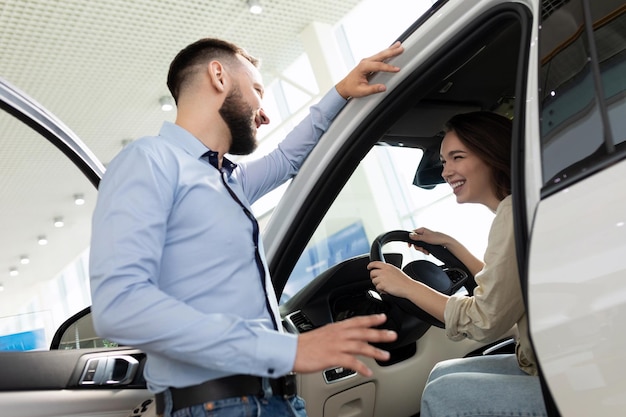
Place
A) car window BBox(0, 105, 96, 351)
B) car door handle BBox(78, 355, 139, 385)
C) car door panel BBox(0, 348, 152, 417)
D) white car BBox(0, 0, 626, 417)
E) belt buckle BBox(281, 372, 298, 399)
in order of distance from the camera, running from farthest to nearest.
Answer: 1. car window BBox(0, 105, 96, 351)
2. car door handle BBox(78, 355, 139, 385)
3. car door panel BBox(0, 348, 152, 417)
4. belt buckle BBox(281, 372, 298, 399)
5. white car BBox(0, 0, 626, 417)

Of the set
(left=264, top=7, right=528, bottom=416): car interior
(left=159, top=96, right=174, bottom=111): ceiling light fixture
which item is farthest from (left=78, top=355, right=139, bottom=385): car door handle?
(left=159, top=96, right=174, bottom=111): ceiling light fixture

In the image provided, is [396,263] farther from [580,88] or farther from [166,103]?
[166,103]

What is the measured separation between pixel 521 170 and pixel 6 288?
1873mm

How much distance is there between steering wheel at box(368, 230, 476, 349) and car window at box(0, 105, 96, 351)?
3.01 ft

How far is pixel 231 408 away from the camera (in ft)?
3.48

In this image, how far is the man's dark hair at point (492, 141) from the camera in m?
1.62

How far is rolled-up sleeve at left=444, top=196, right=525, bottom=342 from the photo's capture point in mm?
1318

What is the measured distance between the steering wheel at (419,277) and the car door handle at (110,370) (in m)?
0.76

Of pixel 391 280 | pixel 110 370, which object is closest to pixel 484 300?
pixel 391 280

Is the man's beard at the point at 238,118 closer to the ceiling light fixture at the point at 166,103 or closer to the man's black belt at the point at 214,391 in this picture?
the man's black belt at the point at 214,391

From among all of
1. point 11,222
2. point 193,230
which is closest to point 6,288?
point 11,222

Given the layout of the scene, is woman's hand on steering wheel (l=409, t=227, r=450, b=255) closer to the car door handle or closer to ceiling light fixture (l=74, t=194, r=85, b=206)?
the car door handle

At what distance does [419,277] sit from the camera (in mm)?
1827

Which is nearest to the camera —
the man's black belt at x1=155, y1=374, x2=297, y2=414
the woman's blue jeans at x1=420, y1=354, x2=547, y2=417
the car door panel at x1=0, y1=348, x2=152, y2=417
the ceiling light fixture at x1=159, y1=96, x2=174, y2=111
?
the man's black belt at x1=155, y1=374, x2=297, y2=414
